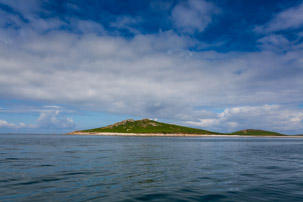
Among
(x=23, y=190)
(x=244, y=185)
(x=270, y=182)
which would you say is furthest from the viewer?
(x=270, y=182)

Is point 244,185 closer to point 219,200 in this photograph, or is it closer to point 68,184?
point 219,200

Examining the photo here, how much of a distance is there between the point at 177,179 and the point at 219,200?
7525mm

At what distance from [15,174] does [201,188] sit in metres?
21.9

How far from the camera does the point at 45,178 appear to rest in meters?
23.0

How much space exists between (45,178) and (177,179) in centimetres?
1478

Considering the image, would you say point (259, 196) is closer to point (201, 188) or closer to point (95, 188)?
point (201, 188)

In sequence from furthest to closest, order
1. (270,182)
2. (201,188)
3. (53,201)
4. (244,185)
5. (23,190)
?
(270,182), (244,185), (201,188), (23,190), (53,201)

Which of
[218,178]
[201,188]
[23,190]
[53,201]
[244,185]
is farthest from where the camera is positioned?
[218,178]

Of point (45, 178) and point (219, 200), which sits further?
point (45, 178)

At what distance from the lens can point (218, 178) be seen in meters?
23.7

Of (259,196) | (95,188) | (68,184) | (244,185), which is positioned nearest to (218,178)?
(244,185)

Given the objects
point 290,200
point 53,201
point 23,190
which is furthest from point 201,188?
point 23,190

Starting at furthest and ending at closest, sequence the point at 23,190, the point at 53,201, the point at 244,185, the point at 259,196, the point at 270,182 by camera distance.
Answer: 1. the point at 270,182
2. the point at 244,185
3. the point at 23,190
4. the point at 259,196
5. the point at 53,201

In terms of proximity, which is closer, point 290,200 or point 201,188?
point 290,200
